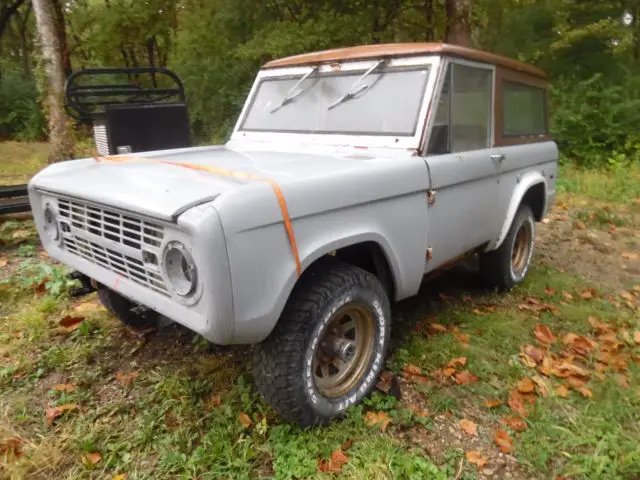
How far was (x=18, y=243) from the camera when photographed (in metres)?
4.97

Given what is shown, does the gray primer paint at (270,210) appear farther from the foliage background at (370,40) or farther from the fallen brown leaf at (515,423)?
the foliage background at (370,40)

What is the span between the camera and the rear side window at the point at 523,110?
12.4 feet

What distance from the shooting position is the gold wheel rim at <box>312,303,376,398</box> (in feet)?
8.52

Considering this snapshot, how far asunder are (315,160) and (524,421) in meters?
1.70

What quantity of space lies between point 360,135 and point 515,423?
5.83ft

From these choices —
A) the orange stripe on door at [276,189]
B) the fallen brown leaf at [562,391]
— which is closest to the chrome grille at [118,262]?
the orange stripe on door at [276,189]

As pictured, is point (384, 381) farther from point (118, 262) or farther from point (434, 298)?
point (118, 262)

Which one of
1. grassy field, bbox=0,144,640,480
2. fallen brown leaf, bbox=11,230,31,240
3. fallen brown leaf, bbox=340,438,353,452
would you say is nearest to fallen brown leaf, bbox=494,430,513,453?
grassy field, bbox=0,144,640,480

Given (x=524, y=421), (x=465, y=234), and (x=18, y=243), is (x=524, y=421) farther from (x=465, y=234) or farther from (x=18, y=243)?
(x=18, y=243)

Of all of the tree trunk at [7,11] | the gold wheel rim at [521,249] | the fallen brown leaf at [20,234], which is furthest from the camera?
the tree trunk at [7,11]

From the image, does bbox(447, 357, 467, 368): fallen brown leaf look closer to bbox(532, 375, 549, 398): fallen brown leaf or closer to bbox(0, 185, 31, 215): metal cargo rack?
bbox(532, 375, 549, 398): fallen brown leaf

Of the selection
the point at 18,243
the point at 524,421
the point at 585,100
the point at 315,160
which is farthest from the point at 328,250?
the point at 585,100

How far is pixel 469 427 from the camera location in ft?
8.44

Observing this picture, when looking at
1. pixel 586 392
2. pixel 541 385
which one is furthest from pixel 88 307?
pixel 586 392
